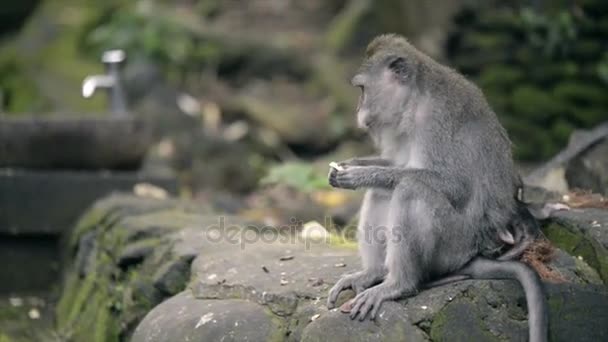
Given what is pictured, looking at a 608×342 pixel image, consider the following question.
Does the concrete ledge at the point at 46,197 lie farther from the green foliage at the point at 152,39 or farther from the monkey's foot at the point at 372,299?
the green foliage at the point at 152,39

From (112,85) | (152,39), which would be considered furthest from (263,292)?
(152,39)

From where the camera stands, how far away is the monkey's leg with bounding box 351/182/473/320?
5172 millimetres

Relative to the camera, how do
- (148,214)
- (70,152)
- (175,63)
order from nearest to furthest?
(148,214)
(70,152)
(175,63)

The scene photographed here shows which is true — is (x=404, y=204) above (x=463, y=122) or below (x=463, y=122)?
below

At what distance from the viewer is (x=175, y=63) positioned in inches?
609

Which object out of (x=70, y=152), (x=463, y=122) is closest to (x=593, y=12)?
(x=70, y=152)

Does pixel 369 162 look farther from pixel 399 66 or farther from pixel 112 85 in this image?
pixel 112 85

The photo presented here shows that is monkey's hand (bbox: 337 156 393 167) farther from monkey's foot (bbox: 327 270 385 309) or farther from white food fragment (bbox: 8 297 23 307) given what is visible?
white food fragment (bbox: 8 297 23 307)

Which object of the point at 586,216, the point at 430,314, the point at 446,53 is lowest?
the point at 430,314

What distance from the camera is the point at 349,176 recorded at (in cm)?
549

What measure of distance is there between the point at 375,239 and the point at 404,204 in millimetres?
369

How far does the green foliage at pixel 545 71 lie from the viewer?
39.4ft

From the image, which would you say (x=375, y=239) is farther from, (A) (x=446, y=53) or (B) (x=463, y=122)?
(A) (x=446, y=53)

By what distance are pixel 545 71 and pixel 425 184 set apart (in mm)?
7438
